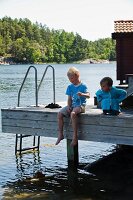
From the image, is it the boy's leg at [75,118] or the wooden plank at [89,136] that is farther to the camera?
the boy's leg at [75,118]

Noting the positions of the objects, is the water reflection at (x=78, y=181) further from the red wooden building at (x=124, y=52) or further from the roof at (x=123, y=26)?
the roof at (x=123, y=26)

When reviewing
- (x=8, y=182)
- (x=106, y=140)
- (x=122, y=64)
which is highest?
(x=122, y=64)

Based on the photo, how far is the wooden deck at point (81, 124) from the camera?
11.7 m

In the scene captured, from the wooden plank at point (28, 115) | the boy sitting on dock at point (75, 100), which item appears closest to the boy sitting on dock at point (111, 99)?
the boy sitting on dock at point (75, 100)

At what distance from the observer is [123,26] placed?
658 inches

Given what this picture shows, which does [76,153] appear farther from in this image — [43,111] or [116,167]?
[43,111]

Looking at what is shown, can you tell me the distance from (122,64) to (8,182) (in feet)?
18.9

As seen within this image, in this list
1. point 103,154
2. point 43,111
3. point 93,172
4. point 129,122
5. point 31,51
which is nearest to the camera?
point 129,122

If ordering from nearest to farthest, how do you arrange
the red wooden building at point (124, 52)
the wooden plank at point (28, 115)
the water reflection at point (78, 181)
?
the water reflection at point (78, 181), the wooden plank at point (28, 115), the red wooden building at point (124, 52)

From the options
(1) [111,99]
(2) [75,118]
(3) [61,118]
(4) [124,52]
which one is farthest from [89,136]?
(4) [124,52]

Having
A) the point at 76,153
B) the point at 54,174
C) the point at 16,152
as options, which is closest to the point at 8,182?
the point at 54,174

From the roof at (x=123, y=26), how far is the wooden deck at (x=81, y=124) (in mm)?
3493

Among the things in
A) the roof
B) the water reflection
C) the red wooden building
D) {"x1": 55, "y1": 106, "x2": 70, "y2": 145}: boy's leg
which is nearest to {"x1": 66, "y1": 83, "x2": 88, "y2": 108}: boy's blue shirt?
{"x1": 55, "y1": 106, "x2": 70, "y2": 145}: boy's leg

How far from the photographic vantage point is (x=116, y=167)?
14.6 meters
